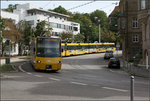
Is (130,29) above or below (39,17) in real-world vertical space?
below

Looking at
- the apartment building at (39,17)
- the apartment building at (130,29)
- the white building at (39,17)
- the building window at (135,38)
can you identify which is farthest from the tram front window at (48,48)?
the apartment building at (39,17)

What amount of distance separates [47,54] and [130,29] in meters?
24.7

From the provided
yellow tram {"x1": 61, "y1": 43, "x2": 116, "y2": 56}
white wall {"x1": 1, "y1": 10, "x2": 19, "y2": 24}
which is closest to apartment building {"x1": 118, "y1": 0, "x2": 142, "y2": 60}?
yellow tram {"x1": 61, "y1": 43, "x2": 116, "y2": 56}

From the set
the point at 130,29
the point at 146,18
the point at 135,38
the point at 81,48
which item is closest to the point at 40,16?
the point at 81,48

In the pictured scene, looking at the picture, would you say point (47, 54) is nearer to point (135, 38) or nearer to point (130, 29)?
point (130, 29)

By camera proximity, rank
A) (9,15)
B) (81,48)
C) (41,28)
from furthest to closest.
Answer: (9,15)
(41,28)
(81,48)

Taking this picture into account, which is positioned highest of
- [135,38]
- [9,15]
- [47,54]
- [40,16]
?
[40,16]

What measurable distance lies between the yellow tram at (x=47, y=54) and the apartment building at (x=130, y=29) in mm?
22782

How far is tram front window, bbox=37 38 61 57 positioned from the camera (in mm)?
19636

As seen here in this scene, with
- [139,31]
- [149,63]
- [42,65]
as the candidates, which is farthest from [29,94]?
[139,31]

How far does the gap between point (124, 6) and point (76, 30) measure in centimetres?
3959

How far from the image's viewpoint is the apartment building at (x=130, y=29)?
4041 cm

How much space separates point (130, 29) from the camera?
4081cm

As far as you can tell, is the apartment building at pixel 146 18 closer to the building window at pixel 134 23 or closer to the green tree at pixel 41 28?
the building window at pixel 134 23
